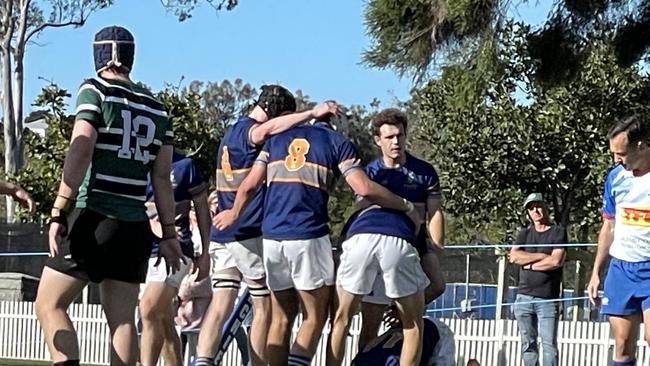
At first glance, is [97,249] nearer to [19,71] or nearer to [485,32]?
[485,32]

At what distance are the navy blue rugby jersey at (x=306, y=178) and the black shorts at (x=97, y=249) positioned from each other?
174 cm

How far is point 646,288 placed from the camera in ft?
29.4

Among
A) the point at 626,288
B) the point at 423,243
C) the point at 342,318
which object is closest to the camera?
the point at 342,318

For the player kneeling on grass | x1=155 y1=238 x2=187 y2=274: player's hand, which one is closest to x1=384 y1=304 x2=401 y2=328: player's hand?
the player kneeling on grass

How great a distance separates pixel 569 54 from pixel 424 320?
7906 mm

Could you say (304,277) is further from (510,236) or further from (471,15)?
(510,236)

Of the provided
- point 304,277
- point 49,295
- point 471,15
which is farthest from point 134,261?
point 471,15

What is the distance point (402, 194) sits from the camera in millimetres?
9172

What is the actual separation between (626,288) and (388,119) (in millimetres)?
1962

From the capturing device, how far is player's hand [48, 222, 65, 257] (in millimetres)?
6785

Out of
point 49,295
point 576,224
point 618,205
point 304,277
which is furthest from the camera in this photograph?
point 576,224

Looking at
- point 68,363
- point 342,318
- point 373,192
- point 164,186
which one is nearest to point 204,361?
point 342,318

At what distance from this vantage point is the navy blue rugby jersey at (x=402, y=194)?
881 centimetres

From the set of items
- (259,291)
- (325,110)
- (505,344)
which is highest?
(325,110)
